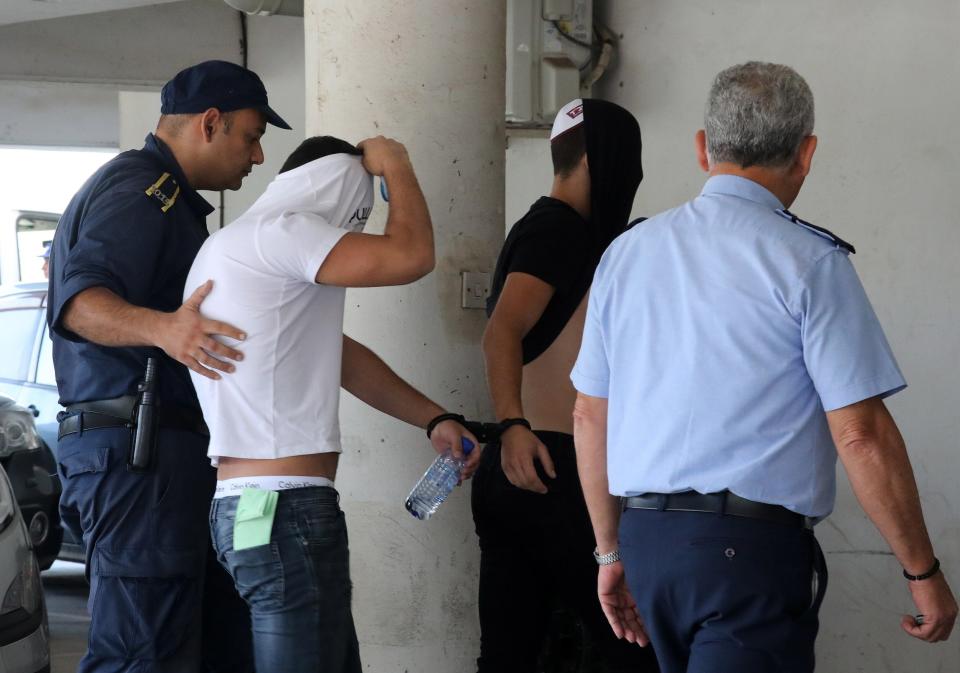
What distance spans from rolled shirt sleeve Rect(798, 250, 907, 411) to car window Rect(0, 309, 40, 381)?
6.53 m

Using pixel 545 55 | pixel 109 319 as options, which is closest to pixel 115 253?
pixel 109 319

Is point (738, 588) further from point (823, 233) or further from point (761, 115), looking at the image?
point (761, 115)

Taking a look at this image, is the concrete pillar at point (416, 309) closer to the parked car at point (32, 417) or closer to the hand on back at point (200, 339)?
the hand on back at point (200, 339)

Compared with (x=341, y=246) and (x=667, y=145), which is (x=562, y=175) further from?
(x=667, y=145)

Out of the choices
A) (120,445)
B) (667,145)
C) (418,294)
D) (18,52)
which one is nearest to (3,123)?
(18,52)

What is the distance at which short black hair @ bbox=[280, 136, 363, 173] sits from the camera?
2.60 m

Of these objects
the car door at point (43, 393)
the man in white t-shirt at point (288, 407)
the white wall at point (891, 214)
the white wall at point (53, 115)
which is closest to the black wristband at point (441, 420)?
the man in white t-shirt at point (288, 407)

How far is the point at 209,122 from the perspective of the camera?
9.37ft

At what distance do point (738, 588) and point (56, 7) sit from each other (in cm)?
715

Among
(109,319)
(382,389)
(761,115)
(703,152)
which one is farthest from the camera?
(382,389)

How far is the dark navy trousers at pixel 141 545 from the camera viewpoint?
2611 mm

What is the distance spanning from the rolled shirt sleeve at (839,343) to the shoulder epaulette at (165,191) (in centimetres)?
149

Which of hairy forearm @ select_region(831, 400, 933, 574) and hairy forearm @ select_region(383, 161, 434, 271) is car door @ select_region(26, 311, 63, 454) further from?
hairy forearm @ select_region(831, 400, 933, 574)

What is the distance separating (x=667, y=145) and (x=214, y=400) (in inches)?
127
